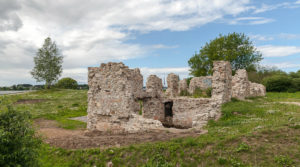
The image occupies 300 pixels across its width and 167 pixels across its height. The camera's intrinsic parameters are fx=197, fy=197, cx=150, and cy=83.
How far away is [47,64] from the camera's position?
149ft

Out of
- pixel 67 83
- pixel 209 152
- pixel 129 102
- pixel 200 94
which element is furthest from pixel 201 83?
pixel 67 83

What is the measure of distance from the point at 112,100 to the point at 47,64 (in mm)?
39599

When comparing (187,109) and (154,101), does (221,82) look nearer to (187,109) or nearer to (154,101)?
(187,109)

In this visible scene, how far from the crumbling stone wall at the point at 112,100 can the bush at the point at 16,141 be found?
23.2 ft

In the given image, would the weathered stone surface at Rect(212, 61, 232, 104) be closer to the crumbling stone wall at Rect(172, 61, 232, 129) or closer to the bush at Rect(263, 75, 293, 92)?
the crumbling stone wall at Rect(172, 61, 232, 129)

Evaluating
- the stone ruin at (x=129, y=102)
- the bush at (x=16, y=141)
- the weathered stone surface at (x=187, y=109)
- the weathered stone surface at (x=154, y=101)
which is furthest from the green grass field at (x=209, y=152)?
the weathered stone surface at (x=154, y=101)

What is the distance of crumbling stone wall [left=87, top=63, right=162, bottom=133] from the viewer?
39.9ft

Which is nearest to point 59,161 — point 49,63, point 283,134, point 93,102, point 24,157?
point 24,157

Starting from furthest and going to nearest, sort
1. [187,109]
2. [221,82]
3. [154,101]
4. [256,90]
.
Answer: [256,90] < [154,101] < [187,109] < [221,82]

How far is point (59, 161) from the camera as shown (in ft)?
27.1

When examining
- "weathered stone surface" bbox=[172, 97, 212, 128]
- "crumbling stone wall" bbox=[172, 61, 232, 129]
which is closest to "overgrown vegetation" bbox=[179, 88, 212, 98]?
"weathered stone surface" bbox=[172, 97, 212, 128]

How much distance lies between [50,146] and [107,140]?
2810 mm

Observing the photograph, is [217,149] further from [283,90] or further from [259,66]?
[259,66]

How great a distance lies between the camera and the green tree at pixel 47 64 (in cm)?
4516
